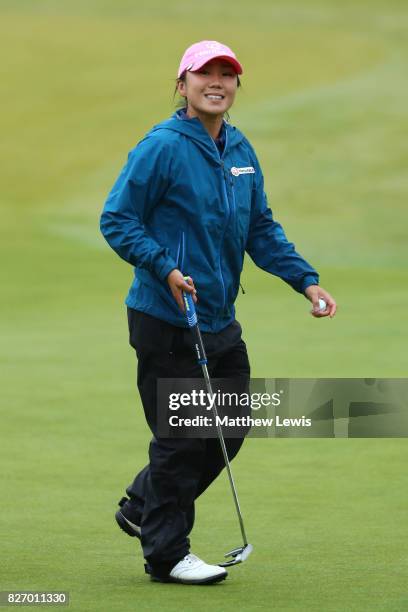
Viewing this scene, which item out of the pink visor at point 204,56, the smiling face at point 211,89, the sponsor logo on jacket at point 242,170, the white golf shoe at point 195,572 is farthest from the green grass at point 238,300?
the pink visor at point 204,56

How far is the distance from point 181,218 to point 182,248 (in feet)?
0.34

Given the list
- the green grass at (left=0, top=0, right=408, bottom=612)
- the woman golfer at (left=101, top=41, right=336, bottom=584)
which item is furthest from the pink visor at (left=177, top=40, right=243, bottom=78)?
the green grass at (left=0, top=0, right=408, bottom=612)

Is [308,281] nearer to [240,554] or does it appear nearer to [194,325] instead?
[194,325]

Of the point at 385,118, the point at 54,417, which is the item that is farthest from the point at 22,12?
the point at 54,417

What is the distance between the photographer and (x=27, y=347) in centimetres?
1179

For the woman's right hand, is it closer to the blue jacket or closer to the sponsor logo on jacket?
the blue jacket

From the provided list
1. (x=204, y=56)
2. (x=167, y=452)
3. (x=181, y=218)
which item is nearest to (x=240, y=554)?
(x=167, y=452)

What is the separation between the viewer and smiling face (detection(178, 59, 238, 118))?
5.57 meters

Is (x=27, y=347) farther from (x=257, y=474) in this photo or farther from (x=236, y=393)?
(x=236, y=393)

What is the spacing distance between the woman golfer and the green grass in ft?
0.85

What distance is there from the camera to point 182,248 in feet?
17.9

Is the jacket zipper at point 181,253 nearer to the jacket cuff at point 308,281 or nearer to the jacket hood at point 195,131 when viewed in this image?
the jacket hood at point 195,131

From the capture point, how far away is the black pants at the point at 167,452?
552cm

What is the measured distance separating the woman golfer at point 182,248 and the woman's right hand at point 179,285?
0.03 ft
